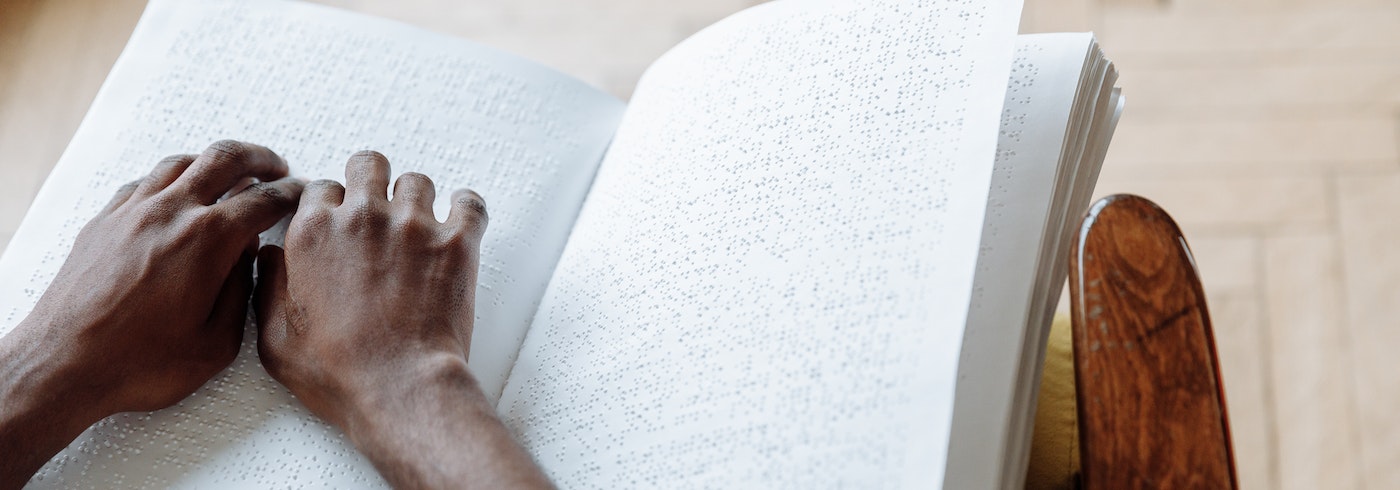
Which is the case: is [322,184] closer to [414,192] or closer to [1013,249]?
[414,192]

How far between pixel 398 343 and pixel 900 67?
0.36 metres

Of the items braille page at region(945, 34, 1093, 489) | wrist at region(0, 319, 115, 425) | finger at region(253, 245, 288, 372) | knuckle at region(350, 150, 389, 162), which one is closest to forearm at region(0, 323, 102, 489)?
wrist at region(0, 319, 115, 425)

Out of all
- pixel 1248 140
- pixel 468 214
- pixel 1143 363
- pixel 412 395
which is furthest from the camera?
pixel 1248 140

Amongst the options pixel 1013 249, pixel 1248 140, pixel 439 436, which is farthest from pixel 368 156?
pixel 1248 140

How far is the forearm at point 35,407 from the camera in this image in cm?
63

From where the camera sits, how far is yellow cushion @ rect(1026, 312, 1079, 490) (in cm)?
72

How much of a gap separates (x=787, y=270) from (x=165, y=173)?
445mm

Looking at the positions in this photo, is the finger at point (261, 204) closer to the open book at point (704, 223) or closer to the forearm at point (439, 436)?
the open book at point (704, 223)

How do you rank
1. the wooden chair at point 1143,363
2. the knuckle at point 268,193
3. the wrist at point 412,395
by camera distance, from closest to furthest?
the wooden chair at point 1143,363, the wrist at point 412,395, the knuckle at point 268,193

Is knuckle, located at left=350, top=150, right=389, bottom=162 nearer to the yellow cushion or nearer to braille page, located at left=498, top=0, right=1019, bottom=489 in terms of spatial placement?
braille page, located at left=498, top=0, right=1019, bottom=489

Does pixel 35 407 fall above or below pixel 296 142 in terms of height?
below

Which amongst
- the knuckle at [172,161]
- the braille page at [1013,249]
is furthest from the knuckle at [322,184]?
the braille page at [1013,249]

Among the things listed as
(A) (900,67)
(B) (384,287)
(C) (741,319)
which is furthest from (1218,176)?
(B) (384,287)

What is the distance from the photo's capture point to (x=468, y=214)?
72cm
